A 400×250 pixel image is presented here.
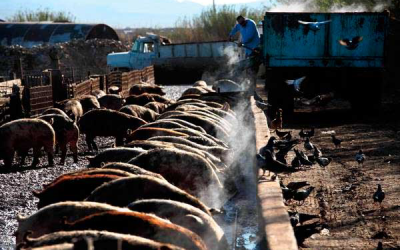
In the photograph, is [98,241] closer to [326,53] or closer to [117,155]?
[117,155]

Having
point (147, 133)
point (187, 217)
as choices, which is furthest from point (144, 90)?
point (187, 217)

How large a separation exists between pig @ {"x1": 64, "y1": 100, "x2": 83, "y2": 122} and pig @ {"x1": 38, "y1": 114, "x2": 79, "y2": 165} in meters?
2.34

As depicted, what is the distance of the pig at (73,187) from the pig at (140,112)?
9.64 meters

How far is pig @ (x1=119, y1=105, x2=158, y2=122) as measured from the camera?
728 inches

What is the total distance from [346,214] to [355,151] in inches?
198

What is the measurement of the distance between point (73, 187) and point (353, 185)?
4.42 metres

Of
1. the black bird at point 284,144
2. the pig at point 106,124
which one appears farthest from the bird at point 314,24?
the black bird at point 284,144

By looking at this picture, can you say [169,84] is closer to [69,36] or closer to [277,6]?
[277,6]

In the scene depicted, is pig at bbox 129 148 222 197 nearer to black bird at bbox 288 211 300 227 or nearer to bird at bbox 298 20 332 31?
black bird at bbox 288 211 300 227

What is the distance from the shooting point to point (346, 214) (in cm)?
980

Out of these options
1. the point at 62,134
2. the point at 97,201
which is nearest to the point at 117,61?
the point at 62,134

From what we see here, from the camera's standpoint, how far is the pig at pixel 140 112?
1848 centimetres

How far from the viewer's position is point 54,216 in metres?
7.47

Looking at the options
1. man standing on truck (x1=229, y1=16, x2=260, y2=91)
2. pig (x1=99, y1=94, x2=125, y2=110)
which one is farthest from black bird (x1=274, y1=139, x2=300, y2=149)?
pig (x1=99, y1=94, x2=125, y2=110)
